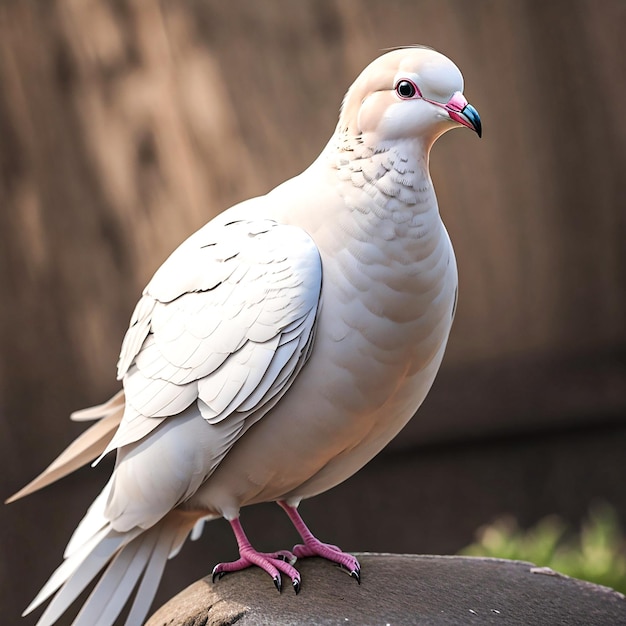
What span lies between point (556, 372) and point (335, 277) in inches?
134

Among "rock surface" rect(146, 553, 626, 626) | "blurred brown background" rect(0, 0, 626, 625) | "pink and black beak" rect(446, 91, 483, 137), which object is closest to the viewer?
"pink and black beak" rect(446, 91, 483, 137)

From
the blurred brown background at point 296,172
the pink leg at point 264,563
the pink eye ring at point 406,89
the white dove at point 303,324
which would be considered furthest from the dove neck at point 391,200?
the blurred brown background at point 296,172

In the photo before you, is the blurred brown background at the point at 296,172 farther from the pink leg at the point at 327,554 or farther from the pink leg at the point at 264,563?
the pink leg at the point at 264,563

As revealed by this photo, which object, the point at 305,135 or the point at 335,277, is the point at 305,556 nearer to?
the point at 335,277

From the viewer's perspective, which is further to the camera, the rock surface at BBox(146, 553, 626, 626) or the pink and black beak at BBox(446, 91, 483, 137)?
the rock surface at BBox(146, 553, 626, 626)

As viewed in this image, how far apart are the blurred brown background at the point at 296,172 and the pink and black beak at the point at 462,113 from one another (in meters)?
2.97

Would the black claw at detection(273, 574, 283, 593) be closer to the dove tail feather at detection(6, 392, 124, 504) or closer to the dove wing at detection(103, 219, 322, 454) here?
the dove wing at detection(103, 219, 322, 454)

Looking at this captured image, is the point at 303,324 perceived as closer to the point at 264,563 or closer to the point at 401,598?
the point at 264,563

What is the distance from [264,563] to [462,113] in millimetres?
1427

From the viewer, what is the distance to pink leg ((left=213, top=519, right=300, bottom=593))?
270 centimetres

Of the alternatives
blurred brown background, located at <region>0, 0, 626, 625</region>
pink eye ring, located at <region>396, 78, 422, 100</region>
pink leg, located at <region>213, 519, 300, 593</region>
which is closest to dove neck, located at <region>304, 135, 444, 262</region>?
pink eye ring, located at <region>396, 78, 422, 100</region>

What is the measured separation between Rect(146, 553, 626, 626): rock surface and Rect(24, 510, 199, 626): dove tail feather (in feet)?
0.50

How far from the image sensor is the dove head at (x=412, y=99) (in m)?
2.38

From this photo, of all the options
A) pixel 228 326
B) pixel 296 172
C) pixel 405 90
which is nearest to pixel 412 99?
pixel 405 90
